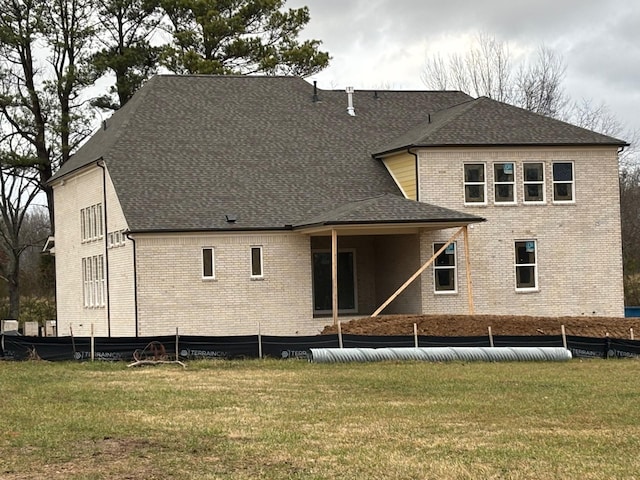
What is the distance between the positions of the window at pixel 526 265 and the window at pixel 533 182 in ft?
4.90

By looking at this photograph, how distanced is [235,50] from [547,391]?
3931 cm

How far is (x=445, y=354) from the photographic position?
1184 inches

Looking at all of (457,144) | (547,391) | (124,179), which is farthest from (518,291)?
(547,391)

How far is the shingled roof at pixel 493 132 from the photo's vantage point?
130 feet

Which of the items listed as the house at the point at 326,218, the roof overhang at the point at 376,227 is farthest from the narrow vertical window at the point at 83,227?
the roof overhang at the point at 376,227

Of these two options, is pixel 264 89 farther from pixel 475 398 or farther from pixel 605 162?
pixel 475 398

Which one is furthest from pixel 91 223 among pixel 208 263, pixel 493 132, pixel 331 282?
pixel 493 132

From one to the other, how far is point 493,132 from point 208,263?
10655 mm

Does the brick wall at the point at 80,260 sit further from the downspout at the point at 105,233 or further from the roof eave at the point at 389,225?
the roof eave at the point at 389,225

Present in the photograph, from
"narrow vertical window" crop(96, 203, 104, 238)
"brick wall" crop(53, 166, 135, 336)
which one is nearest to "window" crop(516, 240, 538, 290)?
"brick wall" crop(53, 166, 135, 336)

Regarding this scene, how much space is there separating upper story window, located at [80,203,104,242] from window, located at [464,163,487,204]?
12610 millimetres

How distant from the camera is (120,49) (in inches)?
2370

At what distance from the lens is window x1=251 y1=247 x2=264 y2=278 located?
3831 centimetres

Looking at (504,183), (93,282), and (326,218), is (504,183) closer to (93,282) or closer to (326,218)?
(326,218)
